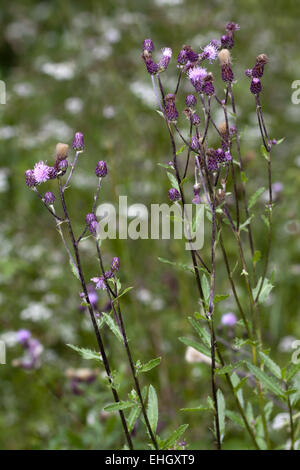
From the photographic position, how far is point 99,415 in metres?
2.38

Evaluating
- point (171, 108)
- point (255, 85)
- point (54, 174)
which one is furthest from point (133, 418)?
point (255, 85)

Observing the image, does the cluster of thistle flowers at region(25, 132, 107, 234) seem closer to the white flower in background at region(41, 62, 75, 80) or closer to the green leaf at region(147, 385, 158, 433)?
the green leaf at region(147, 385, 158, 433)

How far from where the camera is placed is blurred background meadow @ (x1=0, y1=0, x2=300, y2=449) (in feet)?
8.98

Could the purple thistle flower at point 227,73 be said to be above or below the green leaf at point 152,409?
above

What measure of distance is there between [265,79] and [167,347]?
10.5ft

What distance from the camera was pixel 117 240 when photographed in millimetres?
3154

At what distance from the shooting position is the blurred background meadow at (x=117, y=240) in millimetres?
2736

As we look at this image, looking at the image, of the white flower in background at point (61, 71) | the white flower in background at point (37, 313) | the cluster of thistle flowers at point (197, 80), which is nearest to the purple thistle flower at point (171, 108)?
the cluster of thistle flowers at point (197, 80)

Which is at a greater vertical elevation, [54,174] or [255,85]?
[255,85]

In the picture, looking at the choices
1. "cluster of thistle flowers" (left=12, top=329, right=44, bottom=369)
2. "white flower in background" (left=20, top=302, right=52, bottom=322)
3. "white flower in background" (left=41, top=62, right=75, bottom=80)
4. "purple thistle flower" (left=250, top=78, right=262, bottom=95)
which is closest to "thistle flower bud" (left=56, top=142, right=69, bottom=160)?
"purple thistle flower" (left=250, top=78, right=262, bottom=95)

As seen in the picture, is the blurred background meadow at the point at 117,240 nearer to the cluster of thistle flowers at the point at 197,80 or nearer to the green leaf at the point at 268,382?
the green leaf at the point at 268,382

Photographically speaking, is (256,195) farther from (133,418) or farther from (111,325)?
(133,418)

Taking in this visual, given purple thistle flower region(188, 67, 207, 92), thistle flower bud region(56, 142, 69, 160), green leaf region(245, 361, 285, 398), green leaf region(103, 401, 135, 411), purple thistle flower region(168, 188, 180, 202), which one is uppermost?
purple thistle flower region(188, 67, 207, 92)
